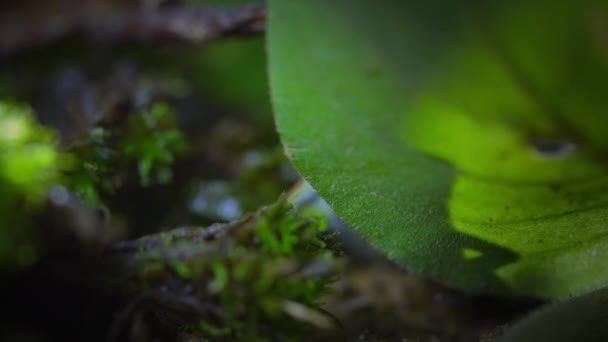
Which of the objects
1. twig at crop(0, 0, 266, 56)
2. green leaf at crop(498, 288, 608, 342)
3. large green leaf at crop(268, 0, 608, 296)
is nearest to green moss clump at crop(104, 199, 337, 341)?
large green leaf at crop(268, 0, 608, 296)

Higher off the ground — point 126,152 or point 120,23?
point 120,23

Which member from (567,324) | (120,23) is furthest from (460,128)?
(120,23)

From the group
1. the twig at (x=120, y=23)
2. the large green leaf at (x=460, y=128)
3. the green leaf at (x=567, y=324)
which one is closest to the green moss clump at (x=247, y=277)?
the large green leaf at (x=460, y=128)

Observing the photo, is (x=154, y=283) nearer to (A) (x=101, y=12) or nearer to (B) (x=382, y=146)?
(B) (x=382, y=146)

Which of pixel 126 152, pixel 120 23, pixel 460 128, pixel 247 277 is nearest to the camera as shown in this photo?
pixel 247 277

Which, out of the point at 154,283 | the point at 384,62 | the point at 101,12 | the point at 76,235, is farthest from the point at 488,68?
the point at 101,12

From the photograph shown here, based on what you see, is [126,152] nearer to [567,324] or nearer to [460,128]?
[460,128]

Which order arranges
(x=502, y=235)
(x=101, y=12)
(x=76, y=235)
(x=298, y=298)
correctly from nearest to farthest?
(x=298, y=298) → (x=502, y=235) → (x=76, y=235) → (x=101, y=12)
